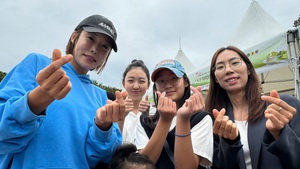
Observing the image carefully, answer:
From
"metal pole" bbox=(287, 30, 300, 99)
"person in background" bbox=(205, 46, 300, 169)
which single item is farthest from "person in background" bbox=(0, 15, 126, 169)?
"metal pole" bbox=(287, 30, 300, 99)

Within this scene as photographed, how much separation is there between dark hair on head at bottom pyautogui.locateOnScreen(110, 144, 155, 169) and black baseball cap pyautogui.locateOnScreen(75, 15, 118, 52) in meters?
0.67

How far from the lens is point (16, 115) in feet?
2.72

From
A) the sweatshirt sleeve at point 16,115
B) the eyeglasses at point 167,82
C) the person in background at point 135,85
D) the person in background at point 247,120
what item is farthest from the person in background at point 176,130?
the sweatshirt sleeve at point 16,115

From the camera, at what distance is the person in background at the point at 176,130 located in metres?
1.28

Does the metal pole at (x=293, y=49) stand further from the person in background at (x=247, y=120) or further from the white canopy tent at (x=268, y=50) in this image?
the person in background at (x=247, y=120)

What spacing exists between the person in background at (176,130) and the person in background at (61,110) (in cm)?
26

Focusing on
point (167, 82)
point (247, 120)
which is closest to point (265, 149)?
point (247, 120)

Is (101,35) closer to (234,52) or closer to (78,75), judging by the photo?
(78,75)

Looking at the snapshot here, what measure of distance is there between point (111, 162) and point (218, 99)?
3.25ft

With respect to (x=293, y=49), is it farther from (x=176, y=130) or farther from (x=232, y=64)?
(x=176, y=130)

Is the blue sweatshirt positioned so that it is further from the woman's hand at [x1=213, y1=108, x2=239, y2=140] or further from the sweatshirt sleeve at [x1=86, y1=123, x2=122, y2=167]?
the woman's hand at [x1=213, y1=108, x2=239, y2=140]

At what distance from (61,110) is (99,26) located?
1.76 feet

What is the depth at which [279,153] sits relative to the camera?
1.14m

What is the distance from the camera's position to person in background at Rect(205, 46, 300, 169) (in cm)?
112
